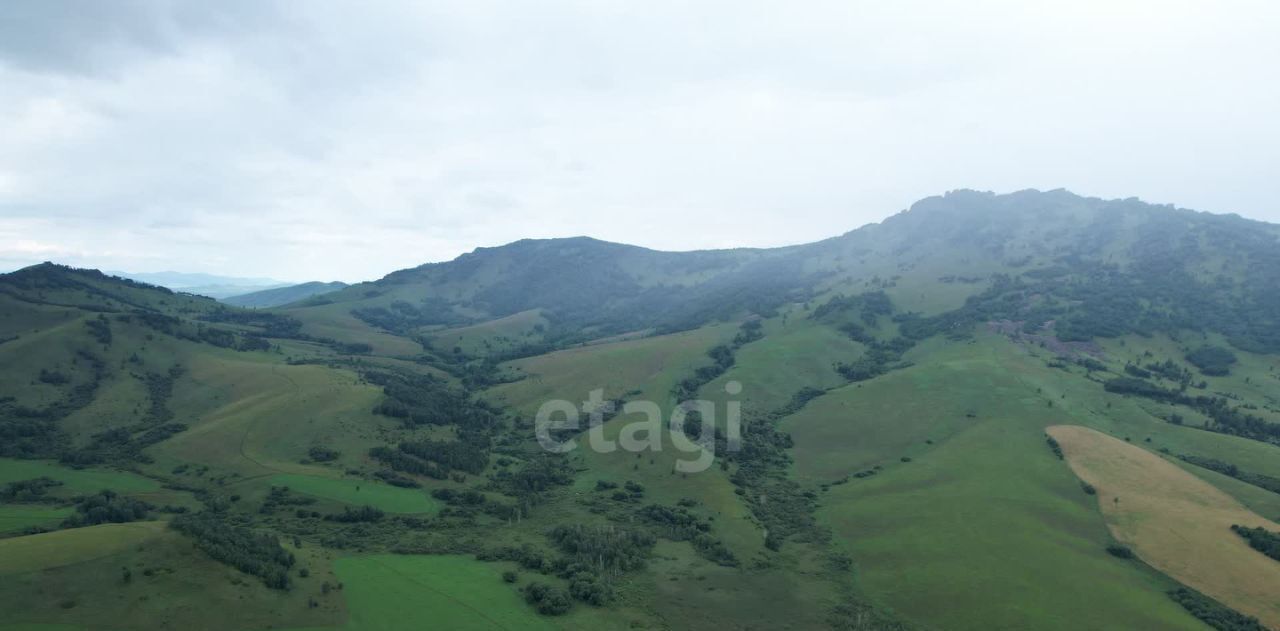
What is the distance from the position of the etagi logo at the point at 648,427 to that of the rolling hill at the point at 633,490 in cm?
114

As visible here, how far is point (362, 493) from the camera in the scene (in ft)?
343

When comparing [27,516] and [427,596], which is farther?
[27,516]

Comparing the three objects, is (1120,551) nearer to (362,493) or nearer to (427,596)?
(427,596)

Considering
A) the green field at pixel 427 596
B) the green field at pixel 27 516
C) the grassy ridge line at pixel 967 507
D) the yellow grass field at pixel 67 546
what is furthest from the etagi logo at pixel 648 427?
the yellow grass field at pixel 67 546

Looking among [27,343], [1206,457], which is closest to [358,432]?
[27,343]

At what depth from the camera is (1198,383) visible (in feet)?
550

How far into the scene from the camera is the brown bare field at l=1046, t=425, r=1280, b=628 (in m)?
72.1

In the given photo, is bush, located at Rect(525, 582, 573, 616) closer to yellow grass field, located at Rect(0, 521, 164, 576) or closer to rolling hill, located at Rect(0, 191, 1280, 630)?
rolling hill, located at Rect(0, 191, 1280, 630)

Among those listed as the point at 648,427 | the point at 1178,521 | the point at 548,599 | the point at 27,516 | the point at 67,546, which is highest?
the point at 67,546

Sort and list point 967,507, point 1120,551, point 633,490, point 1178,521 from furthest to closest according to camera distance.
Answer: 1. point 633,490
2. point 967,507
3. point 1178,521
4. point 1120,551

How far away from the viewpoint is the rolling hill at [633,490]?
6712 centimetres

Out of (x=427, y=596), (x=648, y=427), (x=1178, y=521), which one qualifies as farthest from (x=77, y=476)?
(x=1178, y=521)

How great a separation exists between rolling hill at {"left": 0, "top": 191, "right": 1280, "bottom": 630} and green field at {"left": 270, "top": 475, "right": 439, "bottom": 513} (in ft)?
2.06

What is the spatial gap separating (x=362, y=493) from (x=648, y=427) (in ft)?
211
